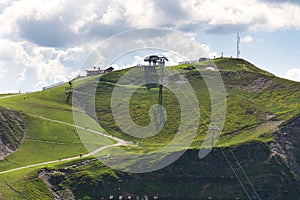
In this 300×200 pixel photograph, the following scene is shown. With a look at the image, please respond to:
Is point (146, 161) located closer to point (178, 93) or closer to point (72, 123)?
point (72, 123)

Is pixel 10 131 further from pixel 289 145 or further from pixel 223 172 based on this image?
pixel 289 145

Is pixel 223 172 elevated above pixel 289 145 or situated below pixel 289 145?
below

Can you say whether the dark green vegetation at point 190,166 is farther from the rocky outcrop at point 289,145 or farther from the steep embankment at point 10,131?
the steep embankment at point 10,131

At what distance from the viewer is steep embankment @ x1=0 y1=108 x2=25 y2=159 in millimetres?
143125

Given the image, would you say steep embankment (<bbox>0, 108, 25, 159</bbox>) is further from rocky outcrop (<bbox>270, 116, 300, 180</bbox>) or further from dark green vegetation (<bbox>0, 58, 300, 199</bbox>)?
rocky outcrop (<bbox>270, 116, 300, 180</bbox>)

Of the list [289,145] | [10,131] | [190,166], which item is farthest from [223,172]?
[10,131]

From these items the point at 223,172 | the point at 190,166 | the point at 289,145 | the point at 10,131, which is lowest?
the point at 223,172

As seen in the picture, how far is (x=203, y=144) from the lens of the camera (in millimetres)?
144125

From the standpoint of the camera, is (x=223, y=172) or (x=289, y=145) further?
(x=289, y=145)

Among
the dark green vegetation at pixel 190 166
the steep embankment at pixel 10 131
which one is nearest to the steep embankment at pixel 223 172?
the dark green vegetation at pixel 190 166

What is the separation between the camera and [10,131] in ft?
498

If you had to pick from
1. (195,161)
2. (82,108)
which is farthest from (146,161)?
(82,108)

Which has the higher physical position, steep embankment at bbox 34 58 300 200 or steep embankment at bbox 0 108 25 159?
steep embankment at bbox 0 108 25 159

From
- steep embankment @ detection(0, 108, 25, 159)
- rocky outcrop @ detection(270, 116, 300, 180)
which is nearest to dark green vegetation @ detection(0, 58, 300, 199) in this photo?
rocky outcrop @ detection(270, 116, 300, 180)
